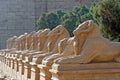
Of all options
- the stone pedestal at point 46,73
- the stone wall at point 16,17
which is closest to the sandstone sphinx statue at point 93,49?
the stone pedestal at point 46,73

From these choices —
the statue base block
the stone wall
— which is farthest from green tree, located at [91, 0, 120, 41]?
the stone wall

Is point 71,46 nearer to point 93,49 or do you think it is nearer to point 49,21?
point 93,49

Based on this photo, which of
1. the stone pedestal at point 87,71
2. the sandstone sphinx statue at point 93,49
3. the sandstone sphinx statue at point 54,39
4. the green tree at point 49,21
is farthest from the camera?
the green tree at point 49,21

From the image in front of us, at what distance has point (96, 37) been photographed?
647 centimetres

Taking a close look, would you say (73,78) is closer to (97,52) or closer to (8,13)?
(97,52)

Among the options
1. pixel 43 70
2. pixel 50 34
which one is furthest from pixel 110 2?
pixel 43 70

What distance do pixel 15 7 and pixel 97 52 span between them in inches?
1892

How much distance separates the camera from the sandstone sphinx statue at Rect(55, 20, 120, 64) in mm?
6356

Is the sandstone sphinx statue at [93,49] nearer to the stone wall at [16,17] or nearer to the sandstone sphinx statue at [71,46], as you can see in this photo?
the sandstone sphinx statue at [71,46]

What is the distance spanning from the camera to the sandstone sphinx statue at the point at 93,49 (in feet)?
20.9

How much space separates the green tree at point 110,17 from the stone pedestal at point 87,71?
12.5 meters

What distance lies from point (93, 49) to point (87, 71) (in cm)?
37

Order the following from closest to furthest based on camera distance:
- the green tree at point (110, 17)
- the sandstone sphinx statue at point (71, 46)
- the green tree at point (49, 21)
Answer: the sandstone sphinx statue at point (71, 46) → the green tree at point (110, 17) → the green tree at point (49, 21)

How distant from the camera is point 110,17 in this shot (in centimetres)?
1909
